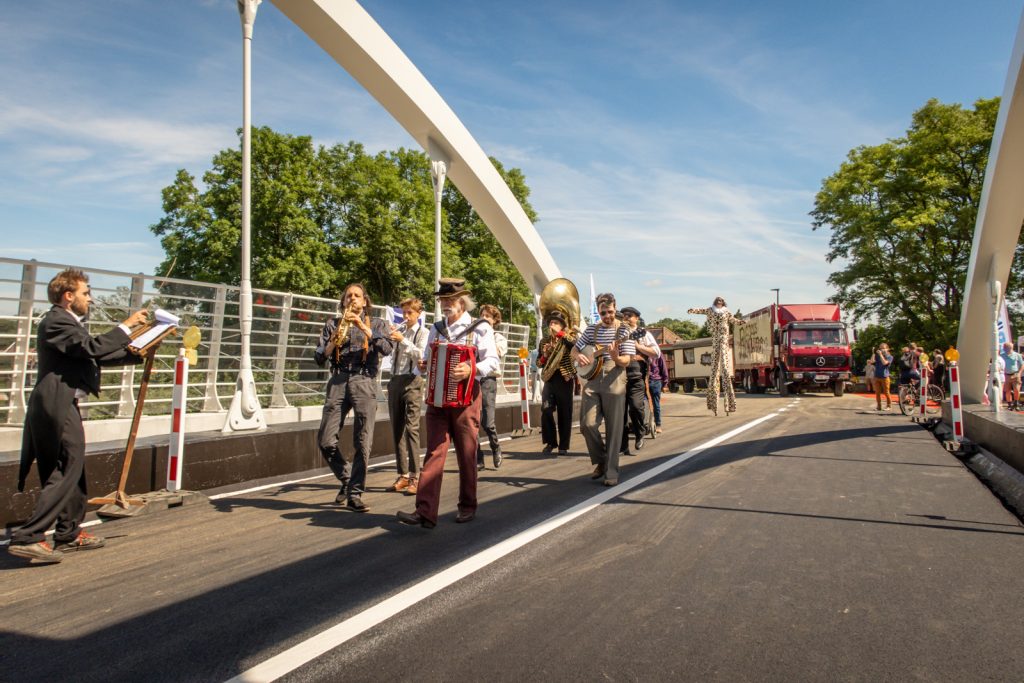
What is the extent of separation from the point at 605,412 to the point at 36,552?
495 centimetres

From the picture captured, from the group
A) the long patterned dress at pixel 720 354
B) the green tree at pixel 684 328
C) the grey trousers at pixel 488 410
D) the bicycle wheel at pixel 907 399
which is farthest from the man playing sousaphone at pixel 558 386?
the green tree at pixel 684 328

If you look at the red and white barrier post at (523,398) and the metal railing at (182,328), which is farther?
the red and white barrier post at (523,398)

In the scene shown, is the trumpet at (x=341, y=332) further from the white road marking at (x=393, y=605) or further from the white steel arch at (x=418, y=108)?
the white steel arch at (x=418, y=108)

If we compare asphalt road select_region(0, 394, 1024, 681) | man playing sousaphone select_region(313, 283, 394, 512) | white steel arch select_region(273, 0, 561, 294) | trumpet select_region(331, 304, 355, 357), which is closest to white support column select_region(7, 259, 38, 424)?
asphalt road select_region(0, 394, 1024, 681)

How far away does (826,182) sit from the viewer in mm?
36562

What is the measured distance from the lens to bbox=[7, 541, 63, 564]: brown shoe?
448 centimetres

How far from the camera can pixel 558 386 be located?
10320mm

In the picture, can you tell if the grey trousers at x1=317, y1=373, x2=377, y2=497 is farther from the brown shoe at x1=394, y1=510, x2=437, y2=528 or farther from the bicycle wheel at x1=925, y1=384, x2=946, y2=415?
the bicycle wheel at x1=925, y1=384, x2=946, y2=415

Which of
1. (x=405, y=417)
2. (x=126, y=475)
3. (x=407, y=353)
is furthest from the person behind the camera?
(x=405, y=417)

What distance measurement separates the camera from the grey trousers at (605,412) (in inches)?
292

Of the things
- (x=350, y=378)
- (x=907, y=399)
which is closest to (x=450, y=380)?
(x=350, y=378)

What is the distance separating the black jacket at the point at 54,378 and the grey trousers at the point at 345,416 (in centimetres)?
189

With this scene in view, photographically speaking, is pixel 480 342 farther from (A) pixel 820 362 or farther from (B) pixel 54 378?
(A) pixel 820 362

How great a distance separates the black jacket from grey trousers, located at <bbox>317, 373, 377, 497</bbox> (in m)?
1.89
